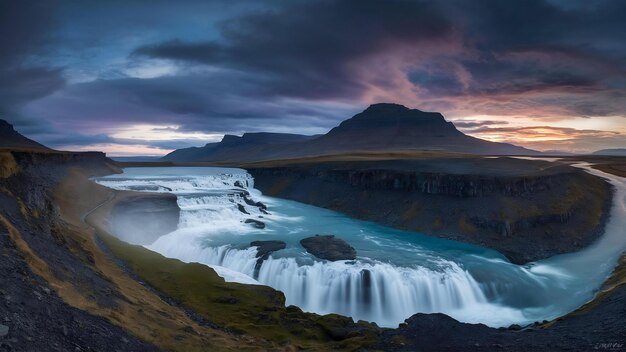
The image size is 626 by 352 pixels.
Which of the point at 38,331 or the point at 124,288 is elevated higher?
the point at 38,331

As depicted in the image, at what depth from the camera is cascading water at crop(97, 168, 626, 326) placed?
116ft

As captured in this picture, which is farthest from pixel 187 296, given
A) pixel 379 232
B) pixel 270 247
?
pixel 379 232

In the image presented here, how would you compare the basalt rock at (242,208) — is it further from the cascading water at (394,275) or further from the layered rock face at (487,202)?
the layered rock face at (487,202)

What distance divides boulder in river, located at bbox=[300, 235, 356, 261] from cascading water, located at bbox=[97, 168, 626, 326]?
112 centimetres

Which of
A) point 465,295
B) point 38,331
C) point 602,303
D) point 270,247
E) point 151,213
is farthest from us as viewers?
point 151,213

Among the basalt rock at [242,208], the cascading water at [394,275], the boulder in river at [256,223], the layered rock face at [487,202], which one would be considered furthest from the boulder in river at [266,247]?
the layered rock face at [487,202]

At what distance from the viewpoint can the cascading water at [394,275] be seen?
116 ft

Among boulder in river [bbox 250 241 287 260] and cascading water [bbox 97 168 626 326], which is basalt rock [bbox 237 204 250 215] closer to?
cascading water [bbox 97 168 626 326]

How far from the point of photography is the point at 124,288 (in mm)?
23469

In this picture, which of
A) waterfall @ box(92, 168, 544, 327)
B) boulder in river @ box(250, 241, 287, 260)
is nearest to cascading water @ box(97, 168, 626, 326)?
waterfall @ box(92, 168, 544, 327)

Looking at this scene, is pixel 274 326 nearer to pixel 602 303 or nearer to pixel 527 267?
pixel 602 303

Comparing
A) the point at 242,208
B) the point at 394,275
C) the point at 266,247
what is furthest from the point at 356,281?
the point at 242,208

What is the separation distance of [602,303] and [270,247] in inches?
1260

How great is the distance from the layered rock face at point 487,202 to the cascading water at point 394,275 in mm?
4369
